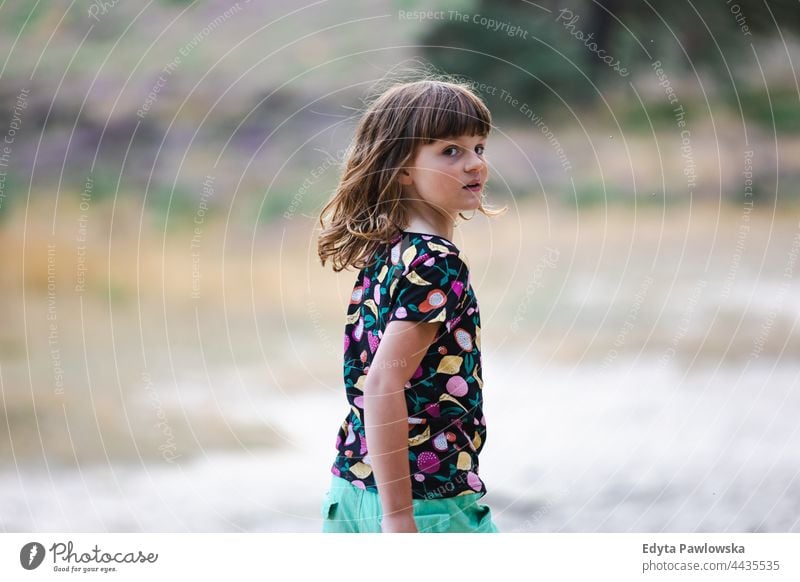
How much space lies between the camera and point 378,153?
3.73 feet

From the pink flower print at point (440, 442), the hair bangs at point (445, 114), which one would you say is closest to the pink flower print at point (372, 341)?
the pink flower print at point (440, 442)

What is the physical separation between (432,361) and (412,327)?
0.20 feet

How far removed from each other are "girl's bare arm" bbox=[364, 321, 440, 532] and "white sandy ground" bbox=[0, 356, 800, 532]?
0.59 meters

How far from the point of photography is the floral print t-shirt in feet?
3.37

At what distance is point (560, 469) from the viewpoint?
167cm

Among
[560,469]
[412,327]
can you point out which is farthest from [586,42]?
[412,327]

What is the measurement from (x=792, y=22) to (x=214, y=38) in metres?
0.87

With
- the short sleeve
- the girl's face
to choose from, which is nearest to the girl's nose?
the girl's face

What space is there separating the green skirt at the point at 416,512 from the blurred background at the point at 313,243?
18.8 inches

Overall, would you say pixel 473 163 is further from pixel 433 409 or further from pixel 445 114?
pixel 433 409

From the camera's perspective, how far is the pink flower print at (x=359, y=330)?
1.10 meters

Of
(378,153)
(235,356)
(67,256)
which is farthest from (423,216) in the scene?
(67,256)

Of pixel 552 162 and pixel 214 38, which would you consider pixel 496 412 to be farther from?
pixel 214 38
